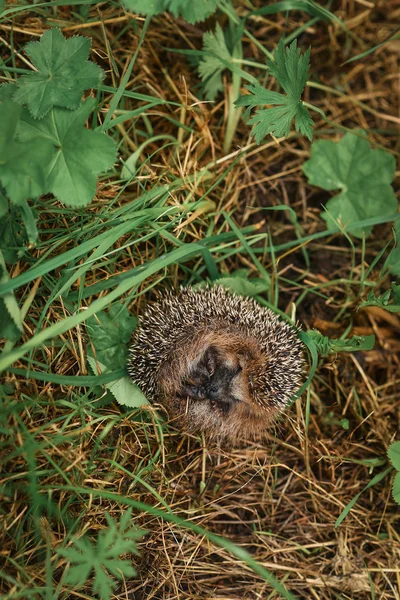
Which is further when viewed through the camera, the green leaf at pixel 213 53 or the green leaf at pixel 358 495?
the green leaf at pixel 213 53

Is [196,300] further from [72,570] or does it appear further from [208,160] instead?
[72,570]

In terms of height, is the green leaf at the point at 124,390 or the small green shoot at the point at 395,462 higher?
the green leaf at the point at 124,390

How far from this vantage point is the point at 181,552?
3.11 m

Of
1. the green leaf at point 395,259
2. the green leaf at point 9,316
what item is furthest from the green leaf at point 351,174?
the green leaf at point 9,316

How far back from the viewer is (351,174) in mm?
3707

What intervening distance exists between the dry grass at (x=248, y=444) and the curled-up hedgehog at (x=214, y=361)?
0.69 feet

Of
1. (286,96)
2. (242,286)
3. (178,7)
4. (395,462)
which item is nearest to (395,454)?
(395,462)

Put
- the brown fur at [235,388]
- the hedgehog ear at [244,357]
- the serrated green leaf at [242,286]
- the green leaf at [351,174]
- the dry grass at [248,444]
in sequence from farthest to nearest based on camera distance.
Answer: the green leaf at [351,174] < the serrated green leaf at [242,286] < the hedgehog ear at [244,357] < the brown fur at [235,388] < the dry grass at [248,444]

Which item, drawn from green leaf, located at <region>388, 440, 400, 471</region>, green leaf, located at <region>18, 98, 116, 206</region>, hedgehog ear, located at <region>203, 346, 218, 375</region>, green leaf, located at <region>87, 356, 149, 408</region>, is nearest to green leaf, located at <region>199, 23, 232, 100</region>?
green leaf, located at <region>18, 98, 116, 206</region>

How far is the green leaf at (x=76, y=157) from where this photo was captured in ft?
9.07

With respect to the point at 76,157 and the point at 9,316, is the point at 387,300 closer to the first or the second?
the point at 76,157

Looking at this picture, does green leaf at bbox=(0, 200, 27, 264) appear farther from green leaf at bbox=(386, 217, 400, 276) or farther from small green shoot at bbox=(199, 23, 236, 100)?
green leaf at bbox=(386, 217, 400, 276)

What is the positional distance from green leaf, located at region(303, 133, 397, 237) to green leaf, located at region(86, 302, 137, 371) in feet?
4.89

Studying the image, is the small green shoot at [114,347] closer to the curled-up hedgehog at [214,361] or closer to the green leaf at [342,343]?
the curled-up hedgehog at [214,361]
